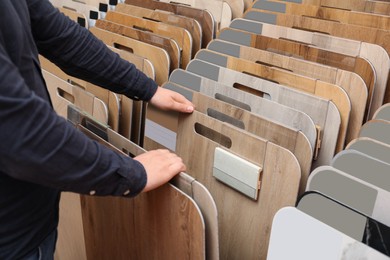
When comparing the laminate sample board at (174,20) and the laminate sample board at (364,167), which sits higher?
the laminate sample board at (174,20)

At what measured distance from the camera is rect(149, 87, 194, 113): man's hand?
0.98 m

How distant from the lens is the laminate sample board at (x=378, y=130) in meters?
0.84

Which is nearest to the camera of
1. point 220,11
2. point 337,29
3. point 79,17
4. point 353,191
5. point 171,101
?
point 353,191

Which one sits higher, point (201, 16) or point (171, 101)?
point (201, 16)

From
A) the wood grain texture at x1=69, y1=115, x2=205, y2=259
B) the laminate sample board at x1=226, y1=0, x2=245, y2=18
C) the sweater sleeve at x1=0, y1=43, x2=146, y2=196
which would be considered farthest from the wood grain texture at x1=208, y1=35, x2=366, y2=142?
the laminate sample board at x1=226, y1=0, x2=245, y2=18

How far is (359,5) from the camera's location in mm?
1358

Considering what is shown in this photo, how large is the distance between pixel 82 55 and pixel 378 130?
595mm

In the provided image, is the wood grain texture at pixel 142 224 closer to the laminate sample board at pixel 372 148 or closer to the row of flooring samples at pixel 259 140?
the row of flooring samples at pixel 259 140

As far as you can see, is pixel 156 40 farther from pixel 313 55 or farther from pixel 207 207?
pixel 207 207

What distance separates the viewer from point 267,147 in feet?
2.80

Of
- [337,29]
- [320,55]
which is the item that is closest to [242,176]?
[320,55]

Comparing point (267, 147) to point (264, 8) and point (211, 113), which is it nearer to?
point (211, 113)

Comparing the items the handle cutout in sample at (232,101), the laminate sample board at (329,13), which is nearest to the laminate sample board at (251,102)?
the handle cutout in sample at (232,101)

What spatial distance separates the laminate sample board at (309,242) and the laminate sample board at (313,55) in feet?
1.30
